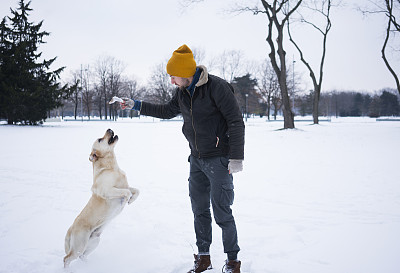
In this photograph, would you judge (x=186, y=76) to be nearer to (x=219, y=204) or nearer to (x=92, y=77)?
(x=219, y=204)

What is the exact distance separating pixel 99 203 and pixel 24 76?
27.6 meters

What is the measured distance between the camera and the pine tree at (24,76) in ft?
79.3

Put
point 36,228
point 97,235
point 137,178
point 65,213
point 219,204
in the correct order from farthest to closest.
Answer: point 137,178 < point 65,213 < point 36,228 < point 97,235 < point 219,204

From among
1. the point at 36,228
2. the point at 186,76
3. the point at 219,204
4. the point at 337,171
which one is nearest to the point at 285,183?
the point at 337,171

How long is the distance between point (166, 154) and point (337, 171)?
5619mm

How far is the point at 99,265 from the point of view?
293cm

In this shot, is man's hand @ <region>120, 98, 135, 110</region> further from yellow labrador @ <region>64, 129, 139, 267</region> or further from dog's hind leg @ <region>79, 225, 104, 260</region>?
dog's hind leg @ <region>79, 225, 104, 260</region>

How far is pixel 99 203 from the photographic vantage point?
9.28 ft

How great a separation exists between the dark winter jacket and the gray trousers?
0.13m

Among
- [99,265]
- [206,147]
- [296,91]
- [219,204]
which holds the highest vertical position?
[296,91]

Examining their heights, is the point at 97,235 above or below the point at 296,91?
below

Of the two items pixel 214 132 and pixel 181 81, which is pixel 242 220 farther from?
pixel 181 81

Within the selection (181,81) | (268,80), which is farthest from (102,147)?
(268,80)

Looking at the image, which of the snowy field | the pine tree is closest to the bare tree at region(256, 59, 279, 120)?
the pine tree
